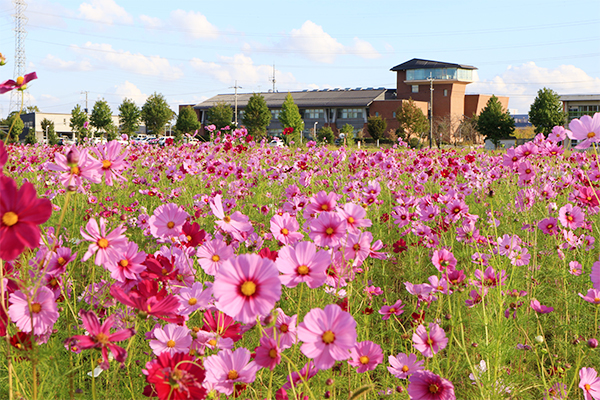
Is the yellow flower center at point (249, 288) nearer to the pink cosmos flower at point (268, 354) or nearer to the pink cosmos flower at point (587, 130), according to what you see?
the pink cosmos flower at point (268, 354)

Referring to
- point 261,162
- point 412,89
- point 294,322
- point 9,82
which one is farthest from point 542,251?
point 412,89

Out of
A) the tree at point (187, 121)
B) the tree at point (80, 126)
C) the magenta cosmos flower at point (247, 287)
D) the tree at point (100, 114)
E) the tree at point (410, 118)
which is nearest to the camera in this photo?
the magenta cosmos flower at point (247, 287)

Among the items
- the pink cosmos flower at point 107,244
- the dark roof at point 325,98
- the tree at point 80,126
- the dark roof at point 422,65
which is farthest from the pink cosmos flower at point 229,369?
the dark roof at point 422,65

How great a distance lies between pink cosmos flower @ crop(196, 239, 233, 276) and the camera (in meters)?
1.27

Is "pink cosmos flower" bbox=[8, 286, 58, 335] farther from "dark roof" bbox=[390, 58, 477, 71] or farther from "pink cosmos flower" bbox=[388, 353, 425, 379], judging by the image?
"dark roof" bbox=[390, 58, 477, 71]

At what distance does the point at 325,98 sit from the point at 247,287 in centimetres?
6181

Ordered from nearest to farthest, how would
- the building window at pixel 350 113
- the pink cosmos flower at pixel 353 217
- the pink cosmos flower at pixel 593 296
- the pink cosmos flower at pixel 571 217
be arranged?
1. the pink cosmos flower at pixel 353 217
2. the pink cosmos flower at pixel 593 296
3. the pink cosmos flower at pixel 571 217
4. the building window at pixel 350 113

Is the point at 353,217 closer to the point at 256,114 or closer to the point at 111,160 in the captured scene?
the point at 111,160

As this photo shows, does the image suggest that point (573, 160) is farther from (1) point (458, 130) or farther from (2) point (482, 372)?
(1) point (458, 130)

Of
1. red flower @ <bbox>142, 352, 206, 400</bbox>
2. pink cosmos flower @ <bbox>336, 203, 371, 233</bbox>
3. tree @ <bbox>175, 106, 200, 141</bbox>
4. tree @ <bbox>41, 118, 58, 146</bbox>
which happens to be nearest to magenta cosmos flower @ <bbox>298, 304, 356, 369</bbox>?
red flower @ <bbox>142, 352, 206, 400</bbox>

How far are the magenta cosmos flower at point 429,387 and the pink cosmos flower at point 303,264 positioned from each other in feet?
1.21

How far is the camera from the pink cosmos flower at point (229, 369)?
3.50 ft

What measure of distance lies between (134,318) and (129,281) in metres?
0.14

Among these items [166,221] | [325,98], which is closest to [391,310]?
[166,221]
